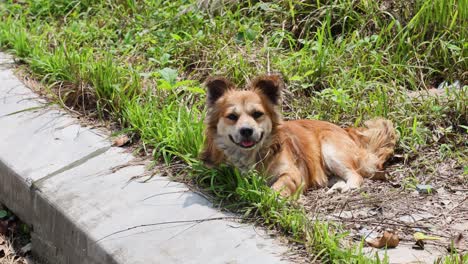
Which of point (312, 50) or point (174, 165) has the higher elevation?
point (312, 50)

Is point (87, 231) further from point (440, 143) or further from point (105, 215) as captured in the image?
point (440, 143)

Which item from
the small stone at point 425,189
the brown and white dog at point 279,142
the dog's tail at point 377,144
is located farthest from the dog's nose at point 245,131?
the small stone at point 425,189

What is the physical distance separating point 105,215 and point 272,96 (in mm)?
1366

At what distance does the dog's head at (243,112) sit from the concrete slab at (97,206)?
0.46 metres

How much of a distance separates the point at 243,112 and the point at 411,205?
1215 mm

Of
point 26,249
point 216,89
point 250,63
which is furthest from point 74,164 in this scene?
point 250,63

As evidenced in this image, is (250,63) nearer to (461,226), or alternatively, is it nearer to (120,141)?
(120,141)

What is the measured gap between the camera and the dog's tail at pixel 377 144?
557 cm

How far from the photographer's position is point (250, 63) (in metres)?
6.58

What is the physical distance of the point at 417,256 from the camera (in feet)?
13.7

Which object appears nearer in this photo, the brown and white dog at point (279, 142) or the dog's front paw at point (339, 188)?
the brown and white dog at point (279, 142)

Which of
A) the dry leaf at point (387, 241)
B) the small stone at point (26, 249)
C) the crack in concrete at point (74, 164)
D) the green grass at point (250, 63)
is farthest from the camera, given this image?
the green grass at point (250, 63)

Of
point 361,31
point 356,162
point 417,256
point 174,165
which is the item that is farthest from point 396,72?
point 417,256

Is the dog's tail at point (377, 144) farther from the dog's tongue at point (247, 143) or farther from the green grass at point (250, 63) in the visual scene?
the dog's tongue at point (247, 143)
